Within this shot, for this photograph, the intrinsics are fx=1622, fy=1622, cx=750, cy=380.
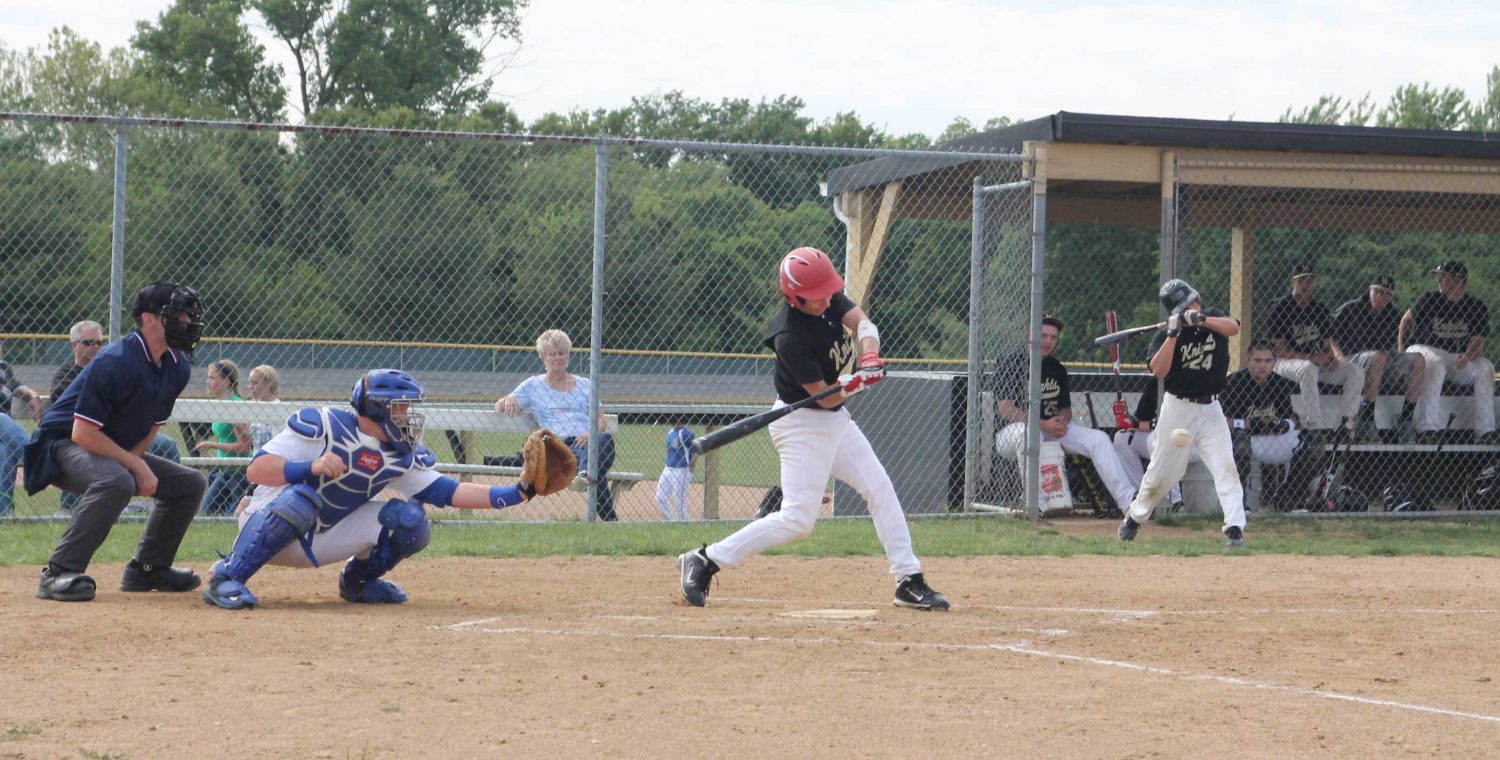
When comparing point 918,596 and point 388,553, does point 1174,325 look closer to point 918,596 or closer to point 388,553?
point 918,596

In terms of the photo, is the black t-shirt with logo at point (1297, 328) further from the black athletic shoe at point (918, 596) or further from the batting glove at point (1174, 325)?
the black athletic shoe at point (918, 596)

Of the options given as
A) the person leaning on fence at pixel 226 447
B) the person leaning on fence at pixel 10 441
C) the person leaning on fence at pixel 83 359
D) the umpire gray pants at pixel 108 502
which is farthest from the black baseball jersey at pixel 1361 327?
the person leaning on fence at pixel 10 441

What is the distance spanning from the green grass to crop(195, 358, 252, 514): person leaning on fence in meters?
0.44

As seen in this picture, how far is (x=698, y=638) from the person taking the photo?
20.6 feet

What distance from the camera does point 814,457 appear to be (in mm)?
7176

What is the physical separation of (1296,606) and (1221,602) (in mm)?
343

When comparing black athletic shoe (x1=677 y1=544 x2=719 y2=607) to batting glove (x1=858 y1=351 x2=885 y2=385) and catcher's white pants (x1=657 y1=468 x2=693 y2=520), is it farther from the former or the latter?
catcher's white pants (x1=657 y1=468 x2=693 y2=520)

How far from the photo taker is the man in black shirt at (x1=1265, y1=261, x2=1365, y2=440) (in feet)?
42.7

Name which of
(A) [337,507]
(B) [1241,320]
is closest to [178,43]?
(B) [1241,320]

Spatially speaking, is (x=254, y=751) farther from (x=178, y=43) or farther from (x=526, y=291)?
(x=178, y=43)

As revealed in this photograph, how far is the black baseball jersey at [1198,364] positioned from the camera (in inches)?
404

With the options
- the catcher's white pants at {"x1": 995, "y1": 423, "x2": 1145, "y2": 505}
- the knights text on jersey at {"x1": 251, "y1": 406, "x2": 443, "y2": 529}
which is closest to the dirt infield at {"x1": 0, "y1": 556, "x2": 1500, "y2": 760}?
the knights text on jersey at {"x1": 251, "y1": 406, "x2": 443, "y2": 529}

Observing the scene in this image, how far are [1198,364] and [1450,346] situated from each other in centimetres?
421

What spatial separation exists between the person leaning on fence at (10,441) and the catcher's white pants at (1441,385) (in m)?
10.4
